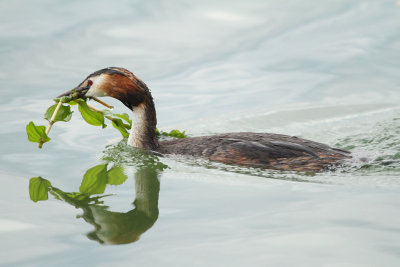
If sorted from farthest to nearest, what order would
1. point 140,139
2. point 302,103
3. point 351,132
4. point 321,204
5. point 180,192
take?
point 302,103, point 351,132, point 140,139, point 180,192, point 321,204

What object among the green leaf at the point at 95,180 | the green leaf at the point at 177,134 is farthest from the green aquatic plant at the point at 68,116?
the green leaf at the point at 177,134

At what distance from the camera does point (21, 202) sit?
7.66 m

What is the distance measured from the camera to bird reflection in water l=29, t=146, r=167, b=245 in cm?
659

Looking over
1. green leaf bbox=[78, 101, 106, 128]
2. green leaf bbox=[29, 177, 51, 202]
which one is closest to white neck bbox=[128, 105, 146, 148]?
green leaf bbox=[78, 101, 106, 128]

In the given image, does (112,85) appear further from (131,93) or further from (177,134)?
(177,134)

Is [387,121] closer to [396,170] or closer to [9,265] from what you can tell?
[396,170]

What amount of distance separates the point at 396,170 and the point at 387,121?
302cm

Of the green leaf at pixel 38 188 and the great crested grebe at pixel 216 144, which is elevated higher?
the great crested grebe at pixel 216 144

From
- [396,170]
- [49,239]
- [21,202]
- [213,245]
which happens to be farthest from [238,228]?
[396,170]

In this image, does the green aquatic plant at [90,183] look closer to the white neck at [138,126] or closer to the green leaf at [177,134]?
the white neck at [138,126]

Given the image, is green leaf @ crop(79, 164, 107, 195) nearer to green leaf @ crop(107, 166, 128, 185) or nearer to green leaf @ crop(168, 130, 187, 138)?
green leaf @ crop(107, 166, 128, 185)

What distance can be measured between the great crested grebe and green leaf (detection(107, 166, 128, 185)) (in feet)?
2.64

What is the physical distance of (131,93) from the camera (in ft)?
31.7

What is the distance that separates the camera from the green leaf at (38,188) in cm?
786
